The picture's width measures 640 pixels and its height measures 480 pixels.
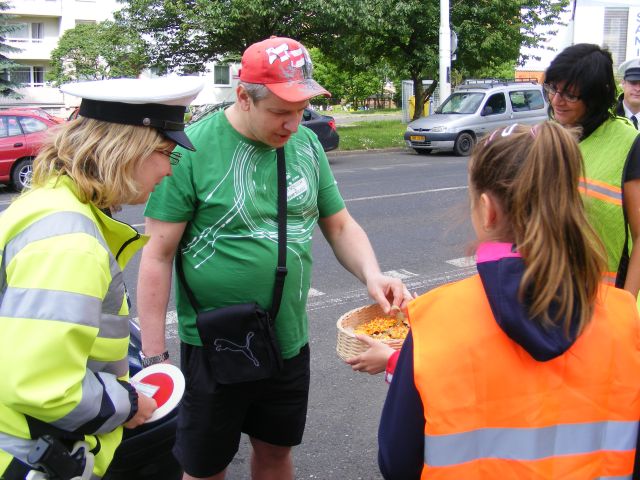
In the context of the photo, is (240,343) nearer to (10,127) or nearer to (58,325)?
(58,325)

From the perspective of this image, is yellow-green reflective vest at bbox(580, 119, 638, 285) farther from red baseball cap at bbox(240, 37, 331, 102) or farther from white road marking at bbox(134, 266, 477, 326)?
white road marking at bbox(134, 266, 477, 326)

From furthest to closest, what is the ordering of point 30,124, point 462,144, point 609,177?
point 462,144, point 30,124, point 609,177

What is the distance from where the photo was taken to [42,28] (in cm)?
4556

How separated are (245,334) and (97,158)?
808 millimetres

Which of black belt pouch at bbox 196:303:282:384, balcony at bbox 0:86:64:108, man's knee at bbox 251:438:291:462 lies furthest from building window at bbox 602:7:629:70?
balcony at bbox 0:86:64:108

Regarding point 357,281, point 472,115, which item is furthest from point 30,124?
point 472,115

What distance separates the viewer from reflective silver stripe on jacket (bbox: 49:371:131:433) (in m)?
1.56

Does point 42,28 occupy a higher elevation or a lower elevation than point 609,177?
higher

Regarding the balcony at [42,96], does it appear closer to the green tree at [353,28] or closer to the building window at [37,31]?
the building window at [37,31]

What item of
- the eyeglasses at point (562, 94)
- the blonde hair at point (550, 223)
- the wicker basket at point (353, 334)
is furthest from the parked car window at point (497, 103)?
the blonde hair at point (550, 223)

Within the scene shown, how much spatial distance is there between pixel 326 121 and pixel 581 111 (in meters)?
14.3

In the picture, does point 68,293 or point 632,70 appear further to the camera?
point 632,70

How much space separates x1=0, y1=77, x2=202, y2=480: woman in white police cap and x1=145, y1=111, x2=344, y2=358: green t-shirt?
0.36 m

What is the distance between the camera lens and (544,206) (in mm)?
1416
